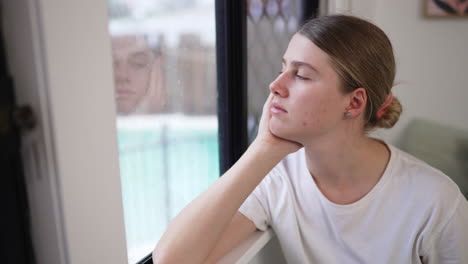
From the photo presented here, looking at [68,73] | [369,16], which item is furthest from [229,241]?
[369,16]

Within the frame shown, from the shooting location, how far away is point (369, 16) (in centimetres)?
192

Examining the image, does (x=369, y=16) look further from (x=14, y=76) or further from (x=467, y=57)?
(x=14, y=76)

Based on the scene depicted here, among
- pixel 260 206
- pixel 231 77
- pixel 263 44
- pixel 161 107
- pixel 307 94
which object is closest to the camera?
pixel 307 94

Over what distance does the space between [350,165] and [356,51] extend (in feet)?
1.10

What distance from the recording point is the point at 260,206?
1.11 metres

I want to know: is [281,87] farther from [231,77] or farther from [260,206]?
[231,77]

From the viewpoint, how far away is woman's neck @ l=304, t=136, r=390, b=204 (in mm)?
1052

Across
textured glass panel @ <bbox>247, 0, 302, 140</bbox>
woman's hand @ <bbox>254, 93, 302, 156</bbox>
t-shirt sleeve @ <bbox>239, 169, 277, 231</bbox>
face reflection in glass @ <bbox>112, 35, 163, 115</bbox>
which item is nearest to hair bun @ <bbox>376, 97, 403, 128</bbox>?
woman's hand @ <bbox>254, 93, 302, 156</bbox>

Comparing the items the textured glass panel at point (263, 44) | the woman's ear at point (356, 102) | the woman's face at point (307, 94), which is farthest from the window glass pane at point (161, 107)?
the woman's ear at point (356, 102)

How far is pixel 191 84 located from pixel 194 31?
7.8 inches

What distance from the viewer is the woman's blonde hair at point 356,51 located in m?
0.91

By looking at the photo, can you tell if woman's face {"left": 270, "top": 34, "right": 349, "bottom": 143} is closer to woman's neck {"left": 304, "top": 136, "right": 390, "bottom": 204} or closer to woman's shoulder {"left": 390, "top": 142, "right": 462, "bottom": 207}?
woman's neck {"left": 304, "top": 136, "right": 390, "bottom": 204}

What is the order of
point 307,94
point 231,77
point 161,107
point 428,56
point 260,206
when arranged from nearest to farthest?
point 307,94 < point 260,206 < point 161,107 < point 231,77 < point 428,56

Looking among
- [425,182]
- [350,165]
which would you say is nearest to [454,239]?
[425,182]
